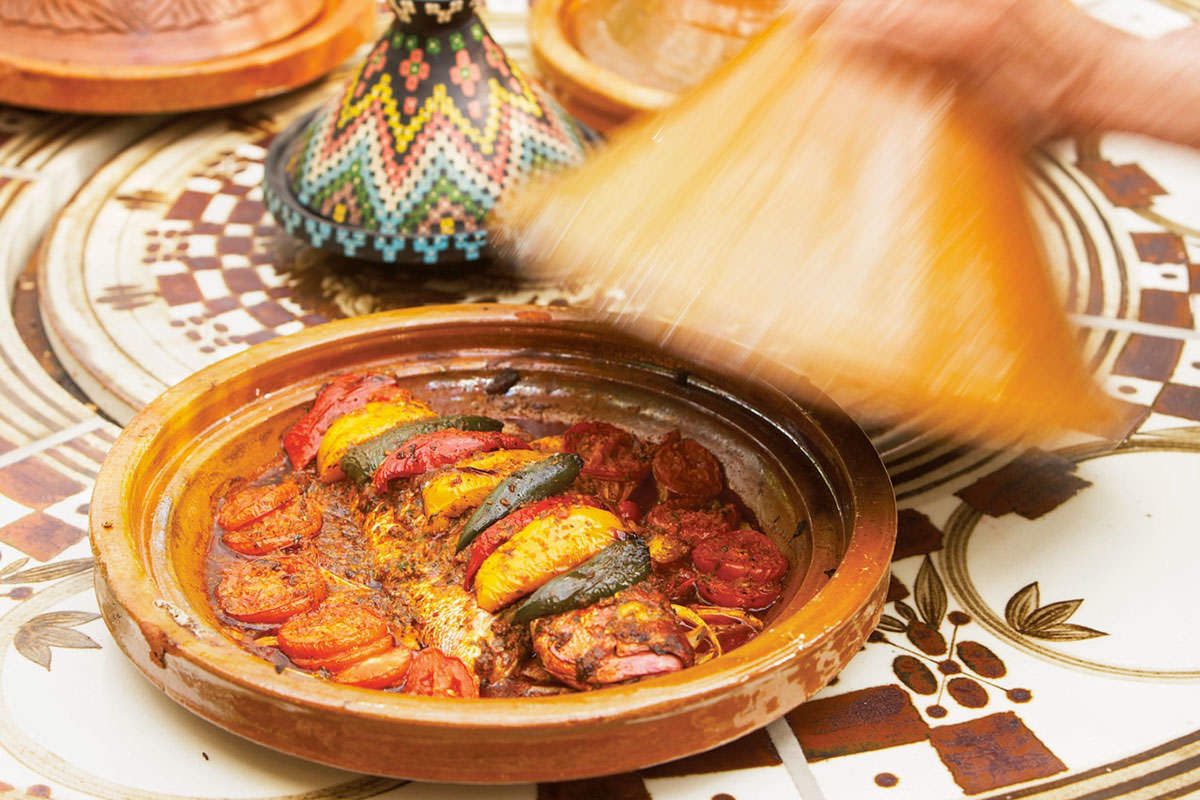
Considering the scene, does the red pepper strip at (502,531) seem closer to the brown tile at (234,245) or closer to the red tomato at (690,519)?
the red tomato at (690,519)

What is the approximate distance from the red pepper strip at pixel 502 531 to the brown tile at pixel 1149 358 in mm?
1700

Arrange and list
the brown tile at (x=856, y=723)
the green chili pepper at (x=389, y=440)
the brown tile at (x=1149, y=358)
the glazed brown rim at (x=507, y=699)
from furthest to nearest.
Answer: the brown tile at (x=1149, y=358)
the green chili pepper at (x=389, y=440)
the brown tile at (x=856, y=723)
the glazed brown rim at (x=507, y=699)

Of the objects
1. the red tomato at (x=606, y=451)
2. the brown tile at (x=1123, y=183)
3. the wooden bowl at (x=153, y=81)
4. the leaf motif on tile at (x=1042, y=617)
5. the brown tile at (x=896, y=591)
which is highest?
the wooden bowl at (x=153, y=81)

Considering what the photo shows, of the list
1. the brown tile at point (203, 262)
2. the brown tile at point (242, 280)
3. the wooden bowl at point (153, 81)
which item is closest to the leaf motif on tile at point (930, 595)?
the brown tile at point (242, 280)

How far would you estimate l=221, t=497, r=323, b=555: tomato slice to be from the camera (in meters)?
2.32

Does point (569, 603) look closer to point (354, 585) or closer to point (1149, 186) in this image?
point (354, 585)

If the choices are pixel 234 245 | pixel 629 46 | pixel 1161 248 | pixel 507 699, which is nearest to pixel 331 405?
pixel 507 699

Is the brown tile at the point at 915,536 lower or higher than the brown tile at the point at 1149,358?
higher

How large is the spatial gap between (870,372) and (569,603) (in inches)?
24.2

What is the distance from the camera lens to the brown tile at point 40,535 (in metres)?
2.54

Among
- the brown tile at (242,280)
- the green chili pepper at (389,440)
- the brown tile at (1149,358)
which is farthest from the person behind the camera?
the brown tile at (242,280)

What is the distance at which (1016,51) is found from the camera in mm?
2191

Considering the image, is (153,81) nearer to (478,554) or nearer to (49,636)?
(49,636)

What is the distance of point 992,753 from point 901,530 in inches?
26.2
